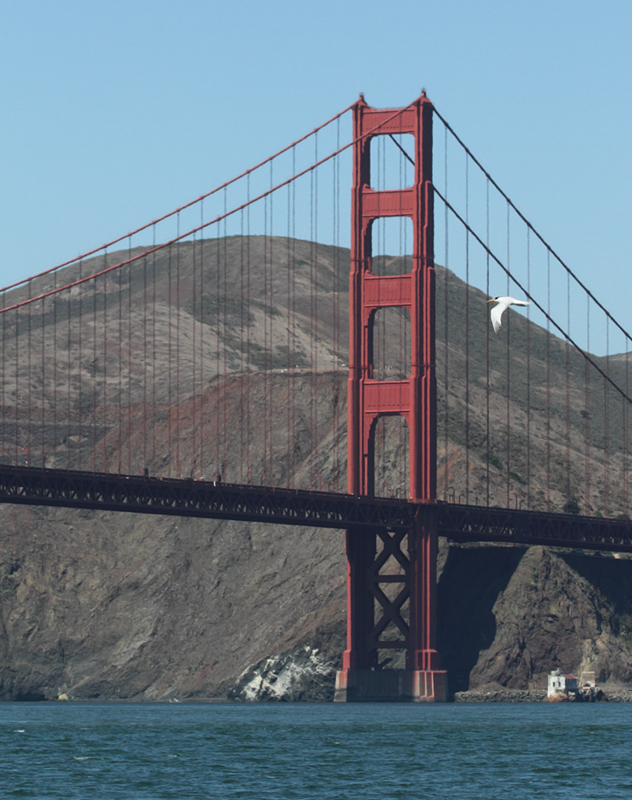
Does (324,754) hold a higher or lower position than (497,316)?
lower

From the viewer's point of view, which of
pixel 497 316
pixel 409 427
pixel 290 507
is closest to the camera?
pixel 497 316

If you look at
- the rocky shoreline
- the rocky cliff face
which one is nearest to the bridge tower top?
the rocky cliff face

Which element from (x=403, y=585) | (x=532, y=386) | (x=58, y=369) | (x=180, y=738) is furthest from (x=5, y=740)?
(x=532, y=386)

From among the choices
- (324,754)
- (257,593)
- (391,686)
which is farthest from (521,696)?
(324,754)

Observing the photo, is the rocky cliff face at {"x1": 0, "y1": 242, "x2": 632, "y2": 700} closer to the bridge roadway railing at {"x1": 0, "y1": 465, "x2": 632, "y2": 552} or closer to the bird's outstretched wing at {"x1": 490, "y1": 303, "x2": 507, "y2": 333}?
the bridge roadway railing at {"x1": 0, "y1": 465, "x2": 632, "y2": 552}

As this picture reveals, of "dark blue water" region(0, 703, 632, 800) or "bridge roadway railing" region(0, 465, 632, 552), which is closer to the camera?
"dark blue water" region(0, 703, 632, 800)

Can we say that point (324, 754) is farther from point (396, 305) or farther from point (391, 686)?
point (396, 305)

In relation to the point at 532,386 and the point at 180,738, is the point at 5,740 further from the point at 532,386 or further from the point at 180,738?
the point at 532,386
